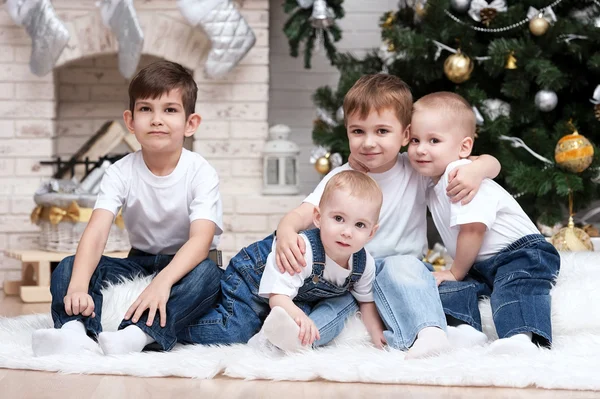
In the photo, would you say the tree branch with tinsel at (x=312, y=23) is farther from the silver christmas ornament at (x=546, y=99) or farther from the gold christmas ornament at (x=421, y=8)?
the silver christmas ornament at (x=546, y=99)

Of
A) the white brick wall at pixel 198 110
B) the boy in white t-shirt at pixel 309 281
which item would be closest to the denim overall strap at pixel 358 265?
the boy in white t-shirt at pixel 309 281

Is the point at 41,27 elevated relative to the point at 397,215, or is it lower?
elevated

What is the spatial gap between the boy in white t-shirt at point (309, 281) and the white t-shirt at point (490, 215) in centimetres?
22

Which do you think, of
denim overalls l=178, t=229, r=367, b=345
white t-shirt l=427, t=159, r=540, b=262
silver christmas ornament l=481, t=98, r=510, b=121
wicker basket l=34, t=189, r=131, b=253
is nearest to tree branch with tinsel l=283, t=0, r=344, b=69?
silver christmas ornament l=481, t=98, r=510, b=121

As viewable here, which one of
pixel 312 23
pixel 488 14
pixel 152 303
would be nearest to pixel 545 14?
pixel 488 14

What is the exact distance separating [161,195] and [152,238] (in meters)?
0.12

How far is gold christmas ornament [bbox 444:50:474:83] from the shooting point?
2.76 metres

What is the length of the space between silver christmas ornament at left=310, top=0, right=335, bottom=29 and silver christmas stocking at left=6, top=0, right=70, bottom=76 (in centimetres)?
92

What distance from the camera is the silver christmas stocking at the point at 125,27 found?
3.02 m

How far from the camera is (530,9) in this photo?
2.74 meters

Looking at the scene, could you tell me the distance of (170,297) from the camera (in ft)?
5.42

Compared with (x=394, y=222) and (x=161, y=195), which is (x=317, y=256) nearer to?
(x=394, y=222)

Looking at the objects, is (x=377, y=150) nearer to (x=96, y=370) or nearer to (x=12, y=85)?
(x=96, y=370)

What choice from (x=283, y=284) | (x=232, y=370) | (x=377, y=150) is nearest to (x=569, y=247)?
(x=377, y=150)
